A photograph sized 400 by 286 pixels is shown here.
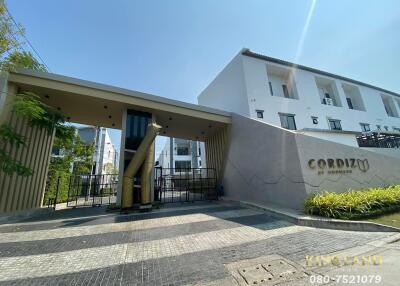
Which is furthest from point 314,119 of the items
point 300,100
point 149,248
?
point 149,248

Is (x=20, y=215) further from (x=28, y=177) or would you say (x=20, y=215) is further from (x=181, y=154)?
(x=181, y=154)

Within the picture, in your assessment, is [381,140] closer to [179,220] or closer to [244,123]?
[244,123]

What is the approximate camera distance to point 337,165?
8.80m

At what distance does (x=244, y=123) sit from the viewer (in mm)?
11672

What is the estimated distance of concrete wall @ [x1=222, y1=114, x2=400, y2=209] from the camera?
810cm

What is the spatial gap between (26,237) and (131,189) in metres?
4.13

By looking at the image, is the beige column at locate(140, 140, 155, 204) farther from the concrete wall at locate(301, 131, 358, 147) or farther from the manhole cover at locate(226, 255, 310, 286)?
the concrete wall at locate(301, 131, 358, 147)

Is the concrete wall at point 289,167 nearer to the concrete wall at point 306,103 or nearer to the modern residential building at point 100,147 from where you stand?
the concrete wall at point 306,103

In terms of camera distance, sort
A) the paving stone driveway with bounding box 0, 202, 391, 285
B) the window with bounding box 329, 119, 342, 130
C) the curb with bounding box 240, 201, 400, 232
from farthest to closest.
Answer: the window with bounding box 329, 119, 342, 130 < the curb with bounding box 240, 201, 400, 232 < the paving stone driveway with bounding box 0, 202, 391, 285

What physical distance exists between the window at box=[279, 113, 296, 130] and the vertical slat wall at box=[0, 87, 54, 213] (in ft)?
51.3

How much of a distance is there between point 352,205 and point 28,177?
43.6ft

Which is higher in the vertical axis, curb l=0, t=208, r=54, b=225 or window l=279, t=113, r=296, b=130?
window l=279, t=113, r=296, b=130

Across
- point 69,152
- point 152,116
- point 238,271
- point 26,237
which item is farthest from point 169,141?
Answer: point 238,271

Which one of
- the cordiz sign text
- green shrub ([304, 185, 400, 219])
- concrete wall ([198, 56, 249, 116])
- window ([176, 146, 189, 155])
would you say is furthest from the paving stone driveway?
window ([176, 146, 189, 155])
